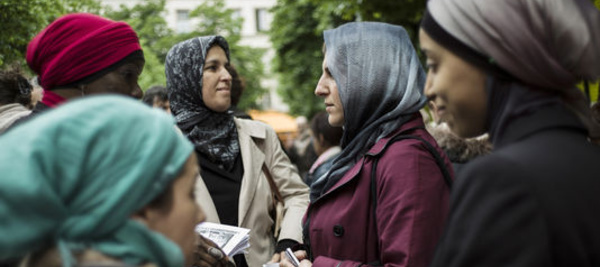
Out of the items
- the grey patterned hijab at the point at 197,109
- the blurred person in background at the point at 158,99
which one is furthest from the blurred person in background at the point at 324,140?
the grey patterned hijab at the point at 197,109

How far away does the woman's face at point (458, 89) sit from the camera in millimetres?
1623

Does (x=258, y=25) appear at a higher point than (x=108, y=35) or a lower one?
lower

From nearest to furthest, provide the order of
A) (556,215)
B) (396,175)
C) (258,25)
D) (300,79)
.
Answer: (556,215)
(396,175)
(300,79)
(258,25)

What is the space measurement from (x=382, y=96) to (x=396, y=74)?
124 mm

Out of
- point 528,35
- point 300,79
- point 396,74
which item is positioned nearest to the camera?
point 528,35

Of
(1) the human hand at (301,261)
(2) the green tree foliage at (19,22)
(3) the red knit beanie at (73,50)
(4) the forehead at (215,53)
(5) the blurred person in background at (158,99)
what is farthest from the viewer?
(2) the green tree foliage at (19,22)

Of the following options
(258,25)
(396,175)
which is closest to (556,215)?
(396,175)

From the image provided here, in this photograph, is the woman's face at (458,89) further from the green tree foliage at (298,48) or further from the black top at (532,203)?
the green tree foliage at (298,48)

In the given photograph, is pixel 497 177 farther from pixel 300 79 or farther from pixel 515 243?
pixel 300 79

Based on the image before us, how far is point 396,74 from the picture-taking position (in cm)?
257

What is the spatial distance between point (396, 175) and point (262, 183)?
1.34m

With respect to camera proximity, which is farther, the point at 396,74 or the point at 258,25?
the point at 258,25

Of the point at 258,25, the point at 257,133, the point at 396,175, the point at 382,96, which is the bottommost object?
the point at 258,25

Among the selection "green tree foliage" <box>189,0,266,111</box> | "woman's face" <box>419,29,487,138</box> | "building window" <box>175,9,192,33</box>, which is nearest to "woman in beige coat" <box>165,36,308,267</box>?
"woman's face" <box>419,29,487,138</box>
